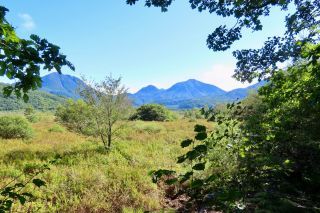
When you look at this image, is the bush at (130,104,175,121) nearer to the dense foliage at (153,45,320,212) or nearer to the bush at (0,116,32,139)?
the bush at (0,116,32,139)

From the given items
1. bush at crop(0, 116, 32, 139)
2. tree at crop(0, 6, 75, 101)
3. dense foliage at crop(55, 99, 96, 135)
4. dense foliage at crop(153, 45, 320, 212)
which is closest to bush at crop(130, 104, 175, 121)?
bush at crop(0, 116, 32, 139)

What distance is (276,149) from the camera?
9.52 m

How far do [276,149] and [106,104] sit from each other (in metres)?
9.26

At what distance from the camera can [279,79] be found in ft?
21.4

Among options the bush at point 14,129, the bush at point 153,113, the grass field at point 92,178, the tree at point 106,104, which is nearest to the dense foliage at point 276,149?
the grass field at point 92,178

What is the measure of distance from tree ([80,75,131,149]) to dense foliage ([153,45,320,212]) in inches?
267

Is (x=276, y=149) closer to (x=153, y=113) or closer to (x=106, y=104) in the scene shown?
(x=106, y=104)

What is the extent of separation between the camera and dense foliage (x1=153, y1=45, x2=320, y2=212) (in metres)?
6.30

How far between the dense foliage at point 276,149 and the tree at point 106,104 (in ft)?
22.3

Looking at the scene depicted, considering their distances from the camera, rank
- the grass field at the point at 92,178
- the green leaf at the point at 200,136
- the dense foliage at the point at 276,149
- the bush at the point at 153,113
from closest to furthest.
Answer: the green leaf at the point at 200,136 → the dense foliage at the point at 276,149 → the grass field at the point at 92,178 → the bush at the point at 153,113

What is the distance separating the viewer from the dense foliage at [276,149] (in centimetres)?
630

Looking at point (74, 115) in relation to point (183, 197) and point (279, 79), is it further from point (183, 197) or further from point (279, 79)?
point (279, 79)

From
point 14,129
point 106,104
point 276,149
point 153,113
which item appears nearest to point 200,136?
point 276,149

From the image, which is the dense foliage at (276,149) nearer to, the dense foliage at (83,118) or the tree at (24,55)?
the tree at (24,55)
